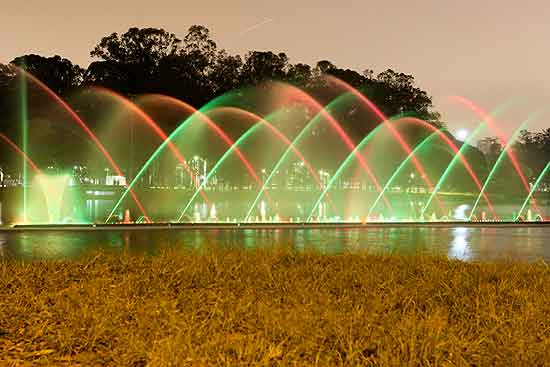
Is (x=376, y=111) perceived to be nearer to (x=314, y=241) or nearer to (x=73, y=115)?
(x=73, y=115)

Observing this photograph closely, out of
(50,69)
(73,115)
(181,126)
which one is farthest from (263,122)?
(50,69)

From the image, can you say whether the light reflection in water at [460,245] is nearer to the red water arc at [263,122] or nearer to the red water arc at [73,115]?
the red water arc at [73,115]

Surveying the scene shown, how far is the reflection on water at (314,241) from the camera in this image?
45.6 feet

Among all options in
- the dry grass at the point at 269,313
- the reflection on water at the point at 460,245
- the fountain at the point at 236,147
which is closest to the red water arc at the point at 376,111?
the fountain at the point at 236,147

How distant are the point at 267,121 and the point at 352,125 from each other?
6.99 meters

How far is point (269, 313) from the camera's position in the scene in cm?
585

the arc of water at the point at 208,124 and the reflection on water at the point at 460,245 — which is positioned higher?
the arc of water at the point at 208,124

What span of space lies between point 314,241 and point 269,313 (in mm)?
10850

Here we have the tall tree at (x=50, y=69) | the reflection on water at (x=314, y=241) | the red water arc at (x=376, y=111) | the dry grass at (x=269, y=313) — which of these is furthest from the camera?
the red water arc at (x=376, y=111)

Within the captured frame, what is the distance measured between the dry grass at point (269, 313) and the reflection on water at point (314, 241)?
15.8 feet

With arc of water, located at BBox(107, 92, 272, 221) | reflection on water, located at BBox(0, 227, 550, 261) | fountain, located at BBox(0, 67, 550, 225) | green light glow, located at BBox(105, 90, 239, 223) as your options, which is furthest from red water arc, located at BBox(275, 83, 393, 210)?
reflection on water, located at BBox(0, 227, 550, 261)

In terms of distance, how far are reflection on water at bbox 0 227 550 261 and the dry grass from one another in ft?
15.8

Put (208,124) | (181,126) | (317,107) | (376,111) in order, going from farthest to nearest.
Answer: (376,111)
(317,107)
(208,124)
(181,126)

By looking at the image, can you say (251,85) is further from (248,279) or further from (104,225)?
(248,279)
